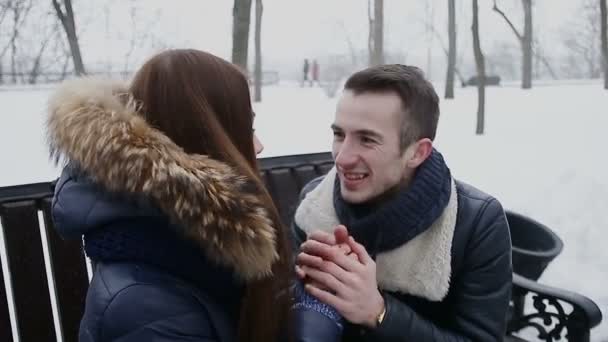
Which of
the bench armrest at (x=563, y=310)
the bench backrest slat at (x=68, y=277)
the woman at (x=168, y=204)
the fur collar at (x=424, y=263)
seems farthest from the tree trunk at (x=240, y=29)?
the woman at (x=168, y=204)

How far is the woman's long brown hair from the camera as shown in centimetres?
138

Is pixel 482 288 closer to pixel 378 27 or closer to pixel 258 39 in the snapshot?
pixel 378 27

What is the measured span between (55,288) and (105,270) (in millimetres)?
1219

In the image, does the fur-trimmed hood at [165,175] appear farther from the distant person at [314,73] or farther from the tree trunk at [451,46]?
the distant person at [314,73]

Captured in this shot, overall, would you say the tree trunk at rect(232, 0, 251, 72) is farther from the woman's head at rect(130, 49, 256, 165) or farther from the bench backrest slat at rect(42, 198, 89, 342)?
the woman's head at rect(130, 49, 256, 165)

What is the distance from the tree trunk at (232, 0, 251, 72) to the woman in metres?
5.55

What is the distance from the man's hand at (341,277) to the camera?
1.62 metres

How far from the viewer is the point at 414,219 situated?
183 cm

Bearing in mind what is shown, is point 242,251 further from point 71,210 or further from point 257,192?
point 71,210

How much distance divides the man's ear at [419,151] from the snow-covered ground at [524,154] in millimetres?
1154

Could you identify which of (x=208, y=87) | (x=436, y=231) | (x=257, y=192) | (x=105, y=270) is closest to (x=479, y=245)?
(x=436, y=231)

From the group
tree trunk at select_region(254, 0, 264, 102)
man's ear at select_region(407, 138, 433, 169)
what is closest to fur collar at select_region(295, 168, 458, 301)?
man's ear at select_region(407, 138, 433, 169)

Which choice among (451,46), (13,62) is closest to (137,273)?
(13,62)

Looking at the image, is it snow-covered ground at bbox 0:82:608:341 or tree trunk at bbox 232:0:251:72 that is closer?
snow-covered ground at bbox 0:82:608:341
